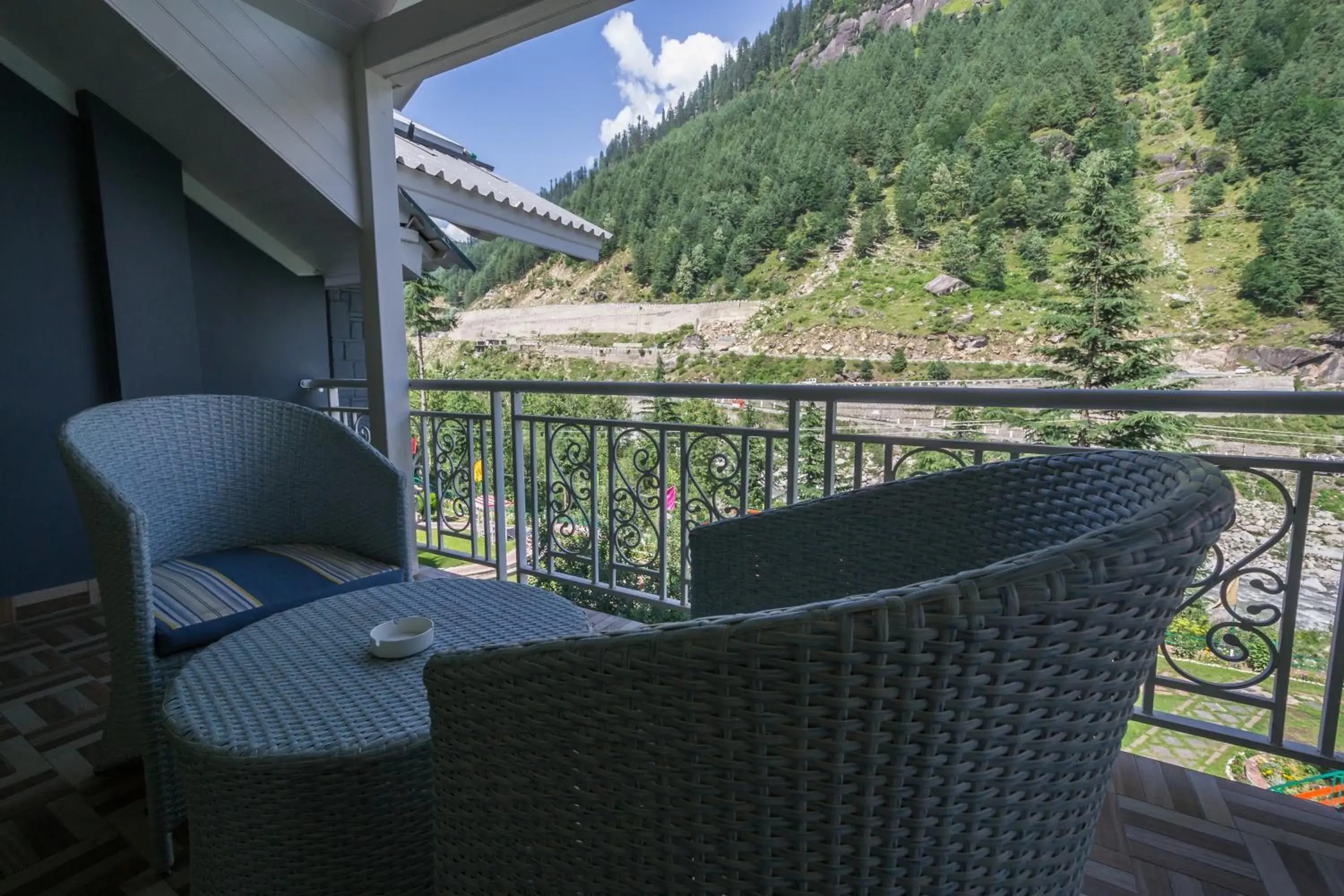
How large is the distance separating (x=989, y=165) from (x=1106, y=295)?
4349 mm

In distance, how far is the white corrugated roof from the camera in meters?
3.65

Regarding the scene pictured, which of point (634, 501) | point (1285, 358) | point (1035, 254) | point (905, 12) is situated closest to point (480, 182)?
point (634, 501)

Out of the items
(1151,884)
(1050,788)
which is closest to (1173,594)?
(1050,788)

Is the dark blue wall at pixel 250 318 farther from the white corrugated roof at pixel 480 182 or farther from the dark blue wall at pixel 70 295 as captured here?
the white corrugated roof at pixel 480 182

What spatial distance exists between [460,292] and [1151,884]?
18.1 m

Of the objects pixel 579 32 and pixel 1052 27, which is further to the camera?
pixel 579 32

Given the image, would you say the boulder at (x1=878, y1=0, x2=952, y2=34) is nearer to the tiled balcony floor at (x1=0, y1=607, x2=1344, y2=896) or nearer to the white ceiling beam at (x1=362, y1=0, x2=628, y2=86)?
the white ceiling beam at (x1=362, y1=0, x2=628, y2=86)

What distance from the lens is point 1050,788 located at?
58cm

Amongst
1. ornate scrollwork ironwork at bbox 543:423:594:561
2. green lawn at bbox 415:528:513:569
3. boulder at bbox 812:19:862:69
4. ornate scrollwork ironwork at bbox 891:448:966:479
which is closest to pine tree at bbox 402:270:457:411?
green lawn at bbox 415:528:513:569

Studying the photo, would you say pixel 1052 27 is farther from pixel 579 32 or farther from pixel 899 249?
pixel 579 32

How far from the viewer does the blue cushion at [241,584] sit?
4.64 ft

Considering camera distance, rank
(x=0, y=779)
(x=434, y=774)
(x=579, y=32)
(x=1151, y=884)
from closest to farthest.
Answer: (x=434, y=774), (x=1151, y=884), (x=0, y=779), (x=579, y=32)

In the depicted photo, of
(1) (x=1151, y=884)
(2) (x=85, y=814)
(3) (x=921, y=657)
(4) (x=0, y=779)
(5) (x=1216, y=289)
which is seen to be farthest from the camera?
(5) (x=1216, y=289)

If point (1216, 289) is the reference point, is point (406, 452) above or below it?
below
